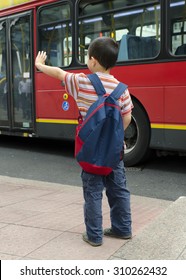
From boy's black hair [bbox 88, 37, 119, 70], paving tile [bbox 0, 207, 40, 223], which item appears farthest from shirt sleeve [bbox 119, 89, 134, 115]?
paving tile [bbox 0, 207, 40, 223]

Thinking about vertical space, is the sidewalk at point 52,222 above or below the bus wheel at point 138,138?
below

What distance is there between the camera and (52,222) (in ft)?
13.9

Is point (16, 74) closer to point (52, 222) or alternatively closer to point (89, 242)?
point (52, 222)

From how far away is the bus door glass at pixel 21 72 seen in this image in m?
8.58

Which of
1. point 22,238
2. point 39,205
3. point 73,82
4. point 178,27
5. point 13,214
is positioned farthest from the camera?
point 178,27

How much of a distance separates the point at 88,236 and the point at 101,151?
765mm

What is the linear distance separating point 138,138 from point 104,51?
11.9 ft

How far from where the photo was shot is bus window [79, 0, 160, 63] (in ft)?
21.5

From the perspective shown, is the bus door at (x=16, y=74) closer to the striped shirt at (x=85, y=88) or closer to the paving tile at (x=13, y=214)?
the paving tile at (x=13, y=214)

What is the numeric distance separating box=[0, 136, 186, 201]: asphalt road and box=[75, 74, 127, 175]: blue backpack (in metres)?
2.32

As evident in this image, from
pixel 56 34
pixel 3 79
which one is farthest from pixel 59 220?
pixel 3 79

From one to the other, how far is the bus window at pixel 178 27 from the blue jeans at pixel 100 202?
3198mm

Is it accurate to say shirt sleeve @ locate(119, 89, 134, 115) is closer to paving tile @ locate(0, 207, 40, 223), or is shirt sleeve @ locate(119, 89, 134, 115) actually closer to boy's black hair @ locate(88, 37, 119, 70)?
boy's black hair @ locate(88, 37, 119, 70)

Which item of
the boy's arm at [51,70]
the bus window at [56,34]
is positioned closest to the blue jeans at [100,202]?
the boy's arm at [51,70]
